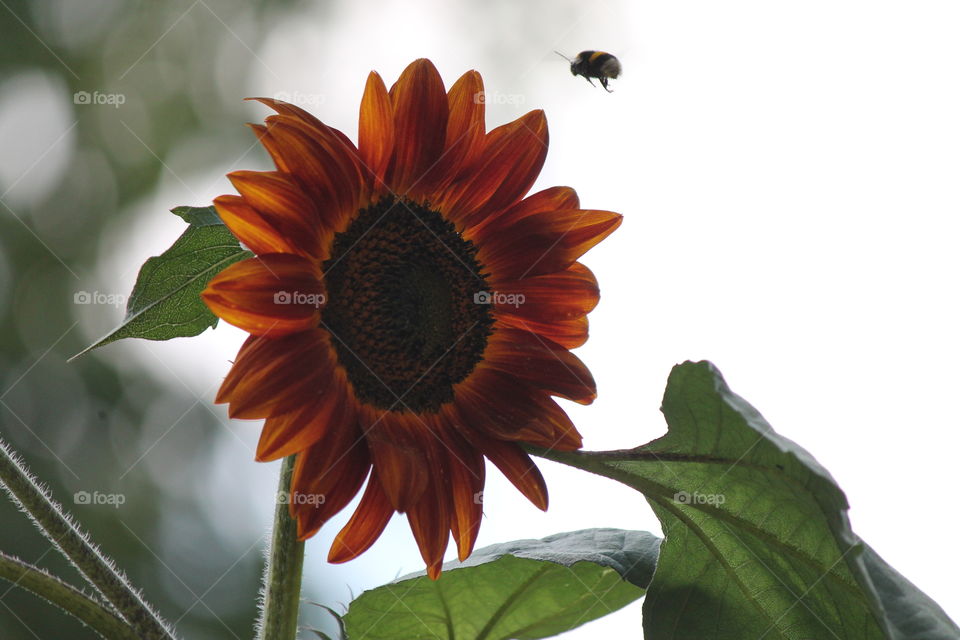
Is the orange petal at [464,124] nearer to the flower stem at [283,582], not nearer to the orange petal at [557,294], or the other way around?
the orange petal at [557,294]

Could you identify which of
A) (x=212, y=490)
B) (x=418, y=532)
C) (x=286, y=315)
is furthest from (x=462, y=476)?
(x=212, y=490)

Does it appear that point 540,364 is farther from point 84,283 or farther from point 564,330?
point 84,283

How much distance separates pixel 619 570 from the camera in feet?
2.04

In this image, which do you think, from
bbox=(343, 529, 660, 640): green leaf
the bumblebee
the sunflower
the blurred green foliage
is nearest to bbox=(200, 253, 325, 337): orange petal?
the sunflower

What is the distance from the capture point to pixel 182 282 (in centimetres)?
56

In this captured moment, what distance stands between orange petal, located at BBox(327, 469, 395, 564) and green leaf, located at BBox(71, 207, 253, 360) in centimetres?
14

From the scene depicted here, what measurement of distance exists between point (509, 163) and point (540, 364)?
134 millimetres

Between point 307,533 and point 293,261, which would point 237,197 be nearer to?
point 293,261

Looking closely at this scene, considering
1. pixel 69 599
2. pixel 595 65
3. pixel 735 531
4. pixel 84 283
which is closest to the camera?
pixel 69 599

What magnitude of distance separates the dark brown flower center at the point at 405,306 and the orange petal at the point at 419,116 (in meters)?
0.05

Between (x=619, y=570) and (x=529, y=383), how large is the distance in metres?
0.14

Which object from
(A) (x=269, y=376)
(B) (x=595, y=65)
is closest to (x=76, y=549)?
(A) (x=269, y=376)

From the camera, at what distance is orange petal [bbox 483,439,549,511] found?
548mm

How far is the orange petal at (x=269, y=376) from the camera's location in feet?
1.62
